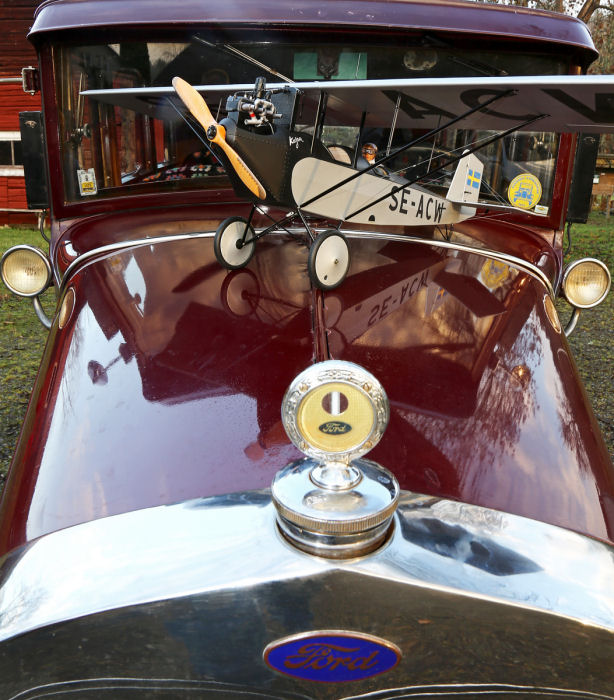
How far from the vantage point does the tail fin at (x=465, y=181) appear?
2.46 meters

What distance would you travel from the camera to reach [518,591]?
3.40 feet

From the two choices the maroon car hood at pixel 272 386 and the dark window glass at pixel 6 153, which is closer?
the maroon car hood at pixel 272 386

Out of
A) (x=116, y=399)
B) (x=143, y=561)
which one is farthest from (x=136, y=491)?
(x=116, y=399)

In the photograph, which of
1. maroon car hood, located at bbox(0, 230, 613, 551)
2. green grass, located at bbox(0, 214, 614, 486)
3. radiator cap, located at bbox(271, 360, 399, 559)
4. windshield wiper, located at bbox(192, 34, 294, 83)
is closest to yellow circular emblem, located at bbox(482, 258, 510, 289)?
maroon car hood, located at bbox(0, 230, 613, 551)

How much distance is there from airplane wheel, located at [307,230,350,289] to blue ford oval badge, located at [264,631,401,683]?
1.03 metres

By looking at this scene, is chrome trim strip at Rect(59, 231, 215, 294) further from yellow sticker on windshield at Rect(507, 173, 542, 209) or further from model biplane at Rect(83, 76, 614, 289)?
yellow sticker on windshield at Rect(507, 173, 542, 209)

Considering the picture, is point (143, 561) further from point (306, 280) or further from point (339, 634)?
point (306, 280)

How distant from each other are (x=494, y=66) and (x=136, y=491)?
1.93m

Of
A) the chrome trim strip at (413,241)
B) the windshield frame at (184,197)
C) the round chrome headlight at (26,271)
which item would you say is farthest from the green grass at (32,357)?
the chrome trim strip at (413,241)

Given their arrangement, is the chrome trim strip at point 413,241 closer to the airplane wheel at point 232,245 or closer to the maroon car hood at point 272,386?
the maroon car hood at point 272,386

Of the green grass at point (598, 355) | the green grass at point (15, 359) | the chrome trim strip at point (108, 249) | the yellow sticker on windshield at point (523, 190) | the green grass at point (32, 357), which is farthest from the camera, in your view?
the green grass at point (598, 355)

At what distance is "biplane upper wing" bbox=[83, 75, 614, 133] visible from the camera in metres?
1.97

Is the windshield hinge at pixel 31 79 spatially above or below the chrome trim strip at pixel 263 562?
above

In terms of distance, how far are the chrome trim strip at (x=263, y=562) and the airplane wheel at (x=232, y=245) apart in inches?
38.7
